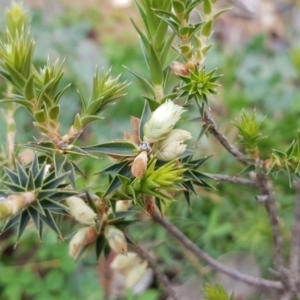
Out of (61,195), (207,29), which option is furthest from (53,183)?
(207,29)

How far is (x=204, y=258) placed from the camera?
1015 mm

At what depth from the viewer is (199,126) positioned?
1.71 m

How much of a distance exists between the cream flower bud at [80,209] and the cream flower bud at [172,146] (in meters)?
0.13

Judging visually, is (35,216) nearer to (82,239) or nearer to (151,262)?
(82,239)

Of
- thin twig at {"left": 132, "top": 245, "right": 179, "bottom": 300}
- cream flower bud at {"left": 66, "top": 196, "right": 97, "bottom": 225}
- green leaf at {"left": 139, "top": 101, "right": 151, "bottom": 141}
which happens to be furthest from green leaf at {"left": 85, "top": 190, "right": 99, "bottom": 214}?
thin twig at {"left": 132, "top": 245, "right": 179, "bottom": 300}

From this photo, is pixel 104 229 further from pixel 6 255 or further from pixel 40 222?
pixel 6 255

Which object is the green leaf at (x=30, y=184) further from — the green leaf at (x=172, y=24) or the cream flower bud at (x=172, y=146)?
the green leaf at (x=172, y=24)

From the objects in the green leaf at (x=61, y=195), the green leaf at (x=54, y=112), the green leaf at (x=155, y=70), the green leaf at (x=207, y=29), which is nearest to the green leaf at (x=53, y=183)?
the green leaf at (x=61, y=195)

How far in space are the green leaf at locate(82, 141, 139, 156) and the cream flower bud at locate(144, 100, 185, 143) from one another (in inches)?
1.0

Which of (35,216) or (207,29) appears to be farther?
(207,29)

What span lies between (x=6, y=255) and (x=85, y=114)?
1067 mm

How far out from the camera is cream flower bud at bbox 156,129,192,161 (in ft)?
2.27

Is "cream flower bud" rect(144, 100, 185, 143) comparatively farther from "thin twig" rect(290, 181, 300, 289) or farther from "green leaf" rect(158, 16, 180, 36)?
"thin twig" rect(290, 181, 300, 289)

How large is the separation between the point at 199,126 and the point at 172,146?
3.37ft
